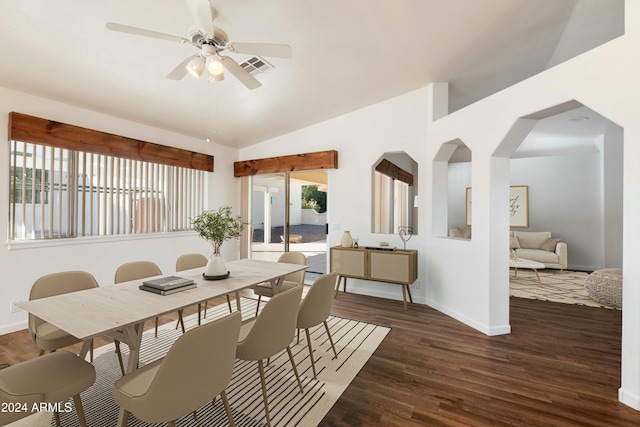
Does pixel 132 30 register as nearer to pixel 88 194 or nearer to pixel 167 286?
pixel 167 286

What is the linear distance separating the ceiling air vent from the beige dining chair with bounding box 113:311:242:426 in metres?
2.56

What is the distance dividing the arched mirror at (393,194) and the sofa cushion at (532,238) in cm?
236

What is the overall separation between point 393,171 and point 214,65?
4270mm

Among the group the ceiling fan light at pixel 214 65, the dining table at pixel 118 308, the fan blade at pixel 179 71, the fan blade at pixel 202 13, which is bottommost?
the dining table at pixel 118 308

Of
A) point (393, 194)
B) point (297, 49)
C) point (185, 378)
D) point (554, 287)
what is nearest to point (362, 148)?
point (393, 194)

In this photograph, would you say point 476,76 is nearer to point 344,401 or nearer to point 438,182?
point 438,182

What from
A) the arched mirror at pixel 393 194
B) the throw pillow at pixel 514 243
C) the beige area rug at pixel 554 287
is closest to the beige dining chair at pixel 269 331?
the arched mirror at pixel 393 194

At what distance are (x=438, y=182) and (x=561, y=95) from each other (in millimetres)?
1729

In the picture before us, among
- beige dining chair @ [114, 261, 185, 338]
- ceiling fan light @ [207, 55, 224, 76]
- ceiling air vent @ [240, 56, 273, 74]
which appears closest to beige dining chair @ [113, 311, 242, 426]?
beige dining chair @ [114, 261, 185, 338]

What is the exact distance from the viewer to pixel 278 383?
215 cm

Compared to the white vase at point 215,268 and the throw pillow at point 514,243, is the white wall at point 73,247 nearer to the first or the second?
the white vase at point 215,268

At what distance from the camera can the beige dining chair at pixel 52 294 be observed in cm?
189

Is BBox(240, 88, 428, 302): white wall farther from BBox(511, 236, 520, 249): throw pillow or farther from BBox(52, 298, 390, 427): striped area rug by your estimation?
BBox(511, 236, 520, 249): throw pillow

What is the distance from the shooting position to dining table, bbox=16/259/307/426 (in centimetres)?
142
